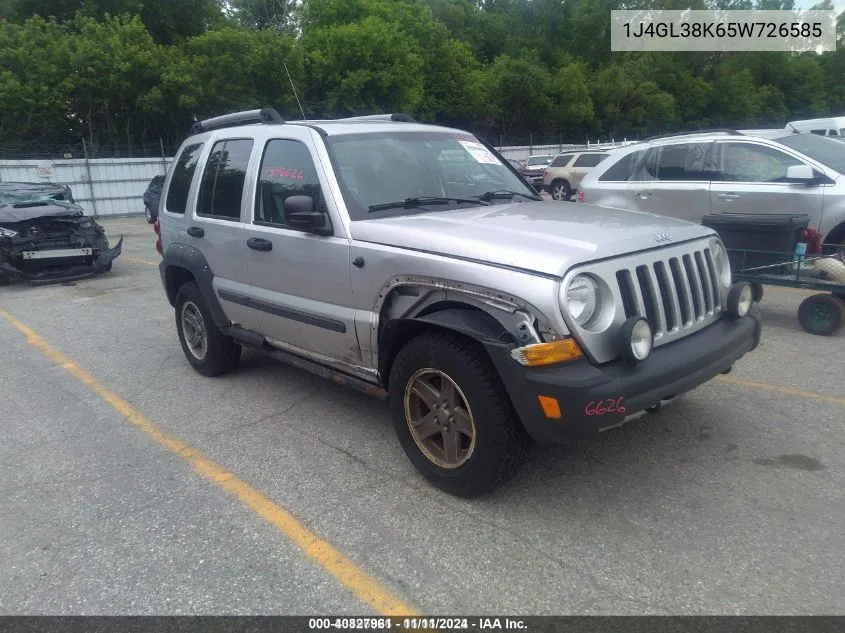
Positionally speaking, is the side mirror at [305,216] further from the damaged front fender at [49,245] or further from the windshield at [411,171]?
the damaged front fender at [49,245]

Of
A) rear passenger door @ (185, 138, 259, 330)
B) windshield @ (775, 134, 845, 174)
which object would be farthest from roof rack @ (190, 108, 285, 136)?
windshield @ (775, 134, 845, 174)

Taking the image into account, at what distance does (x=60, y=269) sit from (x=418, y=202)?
362 inches

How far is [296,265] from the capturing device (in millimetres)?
4484

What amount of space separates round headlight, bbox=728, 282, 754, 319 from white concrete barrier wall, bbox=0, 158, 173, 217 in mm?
23292

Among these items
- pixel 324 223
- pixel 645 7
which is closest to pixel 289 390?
pixel 324 223

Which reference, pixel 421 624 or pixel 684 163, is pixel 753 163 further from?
pixel 421 624

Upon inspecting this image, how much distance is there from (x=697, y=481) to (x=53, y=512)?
3477mm

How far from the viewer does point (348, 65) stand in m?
33.9

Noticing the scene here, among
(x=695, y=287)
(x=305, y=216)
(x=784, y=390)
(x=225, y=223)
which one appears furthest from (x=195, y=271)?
(x=784, y=390)

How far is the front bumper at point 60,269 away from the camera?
432 inches

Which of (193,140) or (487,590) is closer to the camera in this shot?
(487,590)

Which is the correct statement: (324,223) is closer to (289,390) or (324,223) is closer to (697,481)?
(289,390)

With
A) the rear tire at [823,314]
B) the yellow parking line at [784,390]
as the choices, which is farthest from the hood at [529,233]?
the rear tire at [823,314]

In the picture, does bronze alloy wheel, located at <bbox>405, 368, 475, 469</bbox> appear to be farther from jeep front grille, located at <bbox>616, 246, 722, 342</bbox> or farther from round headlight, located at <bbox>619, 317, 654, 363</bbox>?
jeep front grille, located at <bbox>616, 246, 722, 342</bbox>
